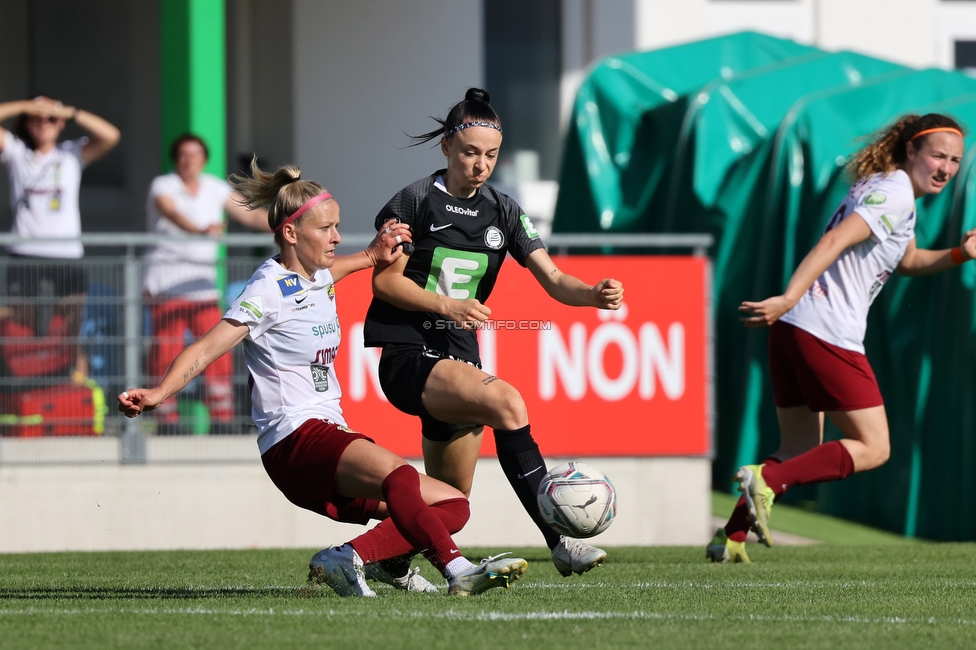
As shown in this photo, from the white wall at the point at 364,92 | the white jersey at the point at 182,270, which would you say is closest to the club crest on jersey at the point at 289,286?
the white jersey at the point at 182,270

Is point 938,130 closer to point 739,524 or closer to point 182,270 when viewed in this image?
point 739,524

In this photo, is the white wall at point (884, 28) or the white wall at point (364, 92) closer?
the white wall at point (364, 92)

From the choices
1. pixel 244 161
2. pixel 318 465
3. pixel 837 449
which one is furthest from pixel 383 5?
pixel 318 465

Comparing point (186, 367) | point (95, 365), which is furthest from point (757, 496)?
point (95, 365)

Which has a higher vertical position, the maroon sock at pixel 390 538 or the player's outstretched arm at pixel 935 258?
the player's outstretched arm at pixel 935 258

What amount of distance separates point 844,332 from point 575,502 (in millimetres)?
2201

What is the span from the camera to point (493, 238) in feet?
19.6

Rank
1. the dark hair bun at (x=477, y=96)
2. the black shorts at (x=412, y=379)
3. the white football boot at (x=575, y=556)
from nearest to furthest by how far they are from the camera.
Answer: the white football boot at (x=575, y=556), the black shorts at (x=412, y=379), the dark hair bun at (x=477, y=96)

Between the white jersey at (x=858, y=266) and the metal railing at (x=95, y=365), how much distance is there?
326 centimetres

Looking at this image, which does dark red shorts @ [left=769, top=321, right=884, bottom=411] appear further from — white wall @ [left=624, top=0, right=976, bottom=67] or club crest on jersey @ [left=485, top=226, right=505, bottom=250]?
white wall @ [left=624, top=0, right=976, bottom=67]

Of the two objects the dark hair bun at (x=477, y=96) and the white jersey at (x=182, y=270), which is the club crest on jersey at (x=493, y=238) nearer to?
the dark hair bun at (x=477, y=96)

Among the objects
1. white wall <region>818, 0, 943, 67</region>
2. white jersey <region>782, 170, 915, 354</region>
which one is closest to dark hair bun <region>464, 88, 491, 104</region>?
white jersey <region>782, 170, 915, 354</region>

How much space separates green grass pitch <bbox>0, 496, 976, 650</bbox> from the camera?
4.28m

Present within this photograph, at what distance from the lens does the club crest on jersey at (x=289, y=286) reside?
538cm
